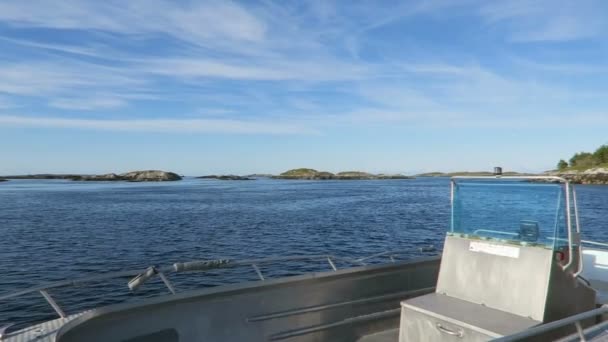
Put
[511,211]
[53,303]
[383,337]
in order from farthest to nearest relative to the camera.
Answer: [383,337]
[511,211]
[53,303]

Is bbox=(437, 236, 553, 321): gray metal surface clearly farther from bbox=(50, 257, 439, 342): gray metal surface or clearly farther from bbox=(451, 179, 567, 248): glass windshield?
bbox=(50, 257, 439, 342): gray metal surface

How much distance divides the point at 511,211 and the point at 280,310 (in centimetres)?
355

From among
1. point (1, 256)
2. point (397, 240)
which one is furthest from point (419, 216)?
point (1, 256)

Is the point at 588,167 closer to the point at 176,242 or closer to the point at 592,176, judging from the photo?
the point at 592,176

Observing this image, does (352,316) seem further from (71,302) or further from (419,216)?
(419,216)

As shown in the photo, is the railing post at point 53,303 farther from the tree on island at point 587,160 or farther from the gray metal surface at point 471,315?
the tree on island at point 587,160

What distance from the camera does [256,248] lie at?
29250 mm

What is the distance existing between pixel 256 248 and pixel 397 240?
1045 centimetres

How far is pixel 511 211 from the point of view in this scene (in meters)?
6.15

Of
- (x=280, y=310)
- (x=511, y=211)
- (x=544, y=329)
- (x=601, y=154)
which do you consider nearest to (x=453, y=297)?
(x=511, y=211)

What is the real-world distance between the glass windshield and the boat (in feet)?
0.04

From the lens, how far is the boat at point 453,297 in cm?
523

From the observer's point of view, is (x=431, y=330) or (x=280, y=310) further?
(x=280, y=310)

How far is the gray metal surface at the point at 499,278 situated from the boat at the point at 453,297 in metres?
0.01
